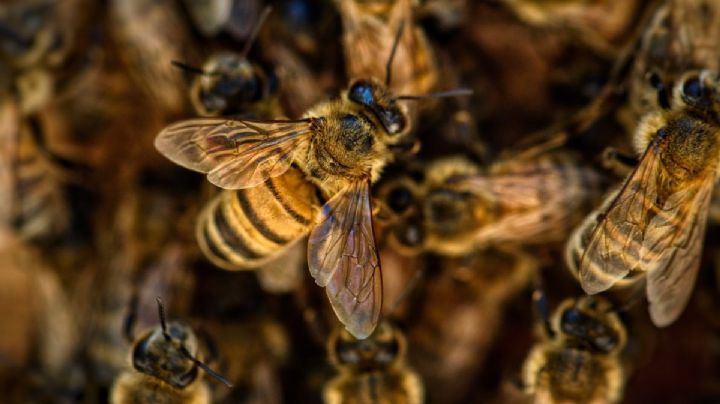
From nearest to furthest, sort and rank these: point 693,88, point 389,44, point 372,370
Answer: point 693,88 → point 372,370 → point 389,44

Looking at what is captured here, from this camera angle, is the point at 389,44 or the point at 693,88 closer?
the point at 693,88

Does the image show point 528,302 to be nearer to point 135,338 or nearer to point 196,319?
point 196,319

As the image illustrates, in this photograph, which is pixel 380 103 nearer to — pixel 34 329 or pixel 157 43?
pixel 157 43

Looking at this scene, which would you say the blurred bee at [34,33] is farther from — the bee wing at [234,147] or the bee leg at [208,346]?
the bee leg at [208,346]

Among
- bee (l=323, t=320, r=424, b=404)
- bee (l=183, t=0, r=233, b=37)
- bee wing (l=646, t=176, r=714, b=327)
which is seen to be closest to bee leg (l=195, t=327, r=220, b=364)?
bee (l=323, t=320, r=424, b=404)

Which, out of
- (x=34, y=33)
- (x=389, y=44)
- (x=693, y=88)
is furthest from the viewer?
(x=34, y=33)

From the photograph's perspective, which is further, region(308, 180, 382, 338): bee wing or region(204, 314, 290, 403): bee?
region(204, 314, 290, 403): bee

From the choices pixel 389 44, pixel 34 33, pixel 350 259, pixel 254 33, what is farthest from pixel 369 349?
pixel 34 33

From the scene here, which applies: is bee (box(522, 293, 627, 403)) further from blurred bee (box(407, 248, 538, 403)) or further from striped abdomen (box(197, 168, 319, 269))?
striped abdomen (box(197, 168, 319, 269))
